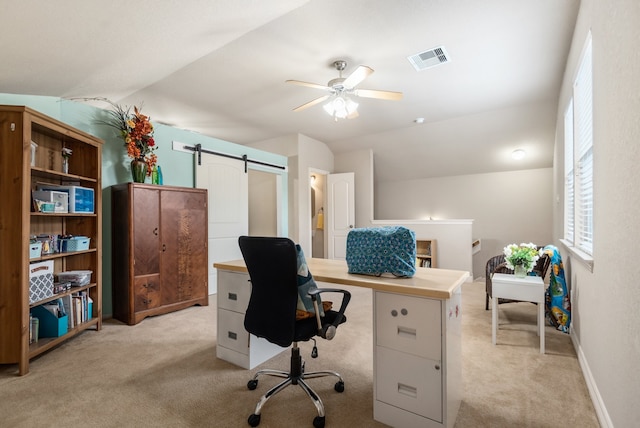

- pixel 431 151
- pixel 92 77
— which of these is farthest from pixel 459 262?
pixel 92 77

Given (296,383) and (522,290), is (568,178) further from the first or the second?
(296,383)

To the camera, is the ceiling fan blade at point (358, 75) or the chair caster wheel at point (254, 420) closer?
the chair caster wheel at point (254, 420)

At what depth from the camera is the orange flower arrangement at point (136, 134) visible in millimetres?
3361

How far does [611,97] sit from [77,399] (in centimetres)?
351

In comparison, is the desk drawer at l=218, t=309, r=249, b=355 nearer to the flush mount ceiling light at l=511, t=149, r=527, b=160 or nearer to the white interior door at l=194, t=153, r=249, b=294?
the white interior door at l=194, t=153, r=249, b=294

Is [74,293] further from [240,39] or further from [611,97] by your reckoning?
[611,97]

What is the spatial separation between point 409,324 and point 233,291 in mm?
1349

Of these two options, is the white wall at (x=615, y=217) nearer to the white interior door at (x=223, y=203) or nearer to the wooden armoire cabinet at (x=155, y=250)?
the wooden armoire cabinet at (x=155, y=250)

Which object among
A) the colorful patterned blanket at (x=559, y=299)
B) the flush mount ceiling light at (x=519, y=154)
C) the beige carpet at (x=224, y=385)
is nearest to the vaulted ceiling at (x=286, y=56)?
the flush mount ceiling light at (x=519, y=154)

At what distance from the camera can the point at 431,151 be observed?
6.00 meters

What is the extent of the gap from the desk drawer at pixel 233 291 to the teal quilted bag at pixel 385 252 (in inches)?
34.3

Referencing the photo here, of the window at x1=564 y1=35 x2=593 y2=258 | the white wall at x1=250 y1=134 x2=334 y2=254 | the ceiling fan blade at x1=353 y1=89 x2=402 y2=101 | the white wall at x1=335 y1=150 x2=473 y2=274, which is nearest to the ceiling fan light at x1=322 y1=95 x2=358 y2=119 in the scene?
the ceiling fan blade at x1=353 y1=89 x2=402 y2=101

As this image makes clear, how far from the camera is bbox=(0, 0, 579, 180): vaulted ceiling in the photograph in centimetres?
213

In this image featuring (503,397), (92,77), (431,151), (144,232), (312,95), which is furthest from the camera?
(431,151)
